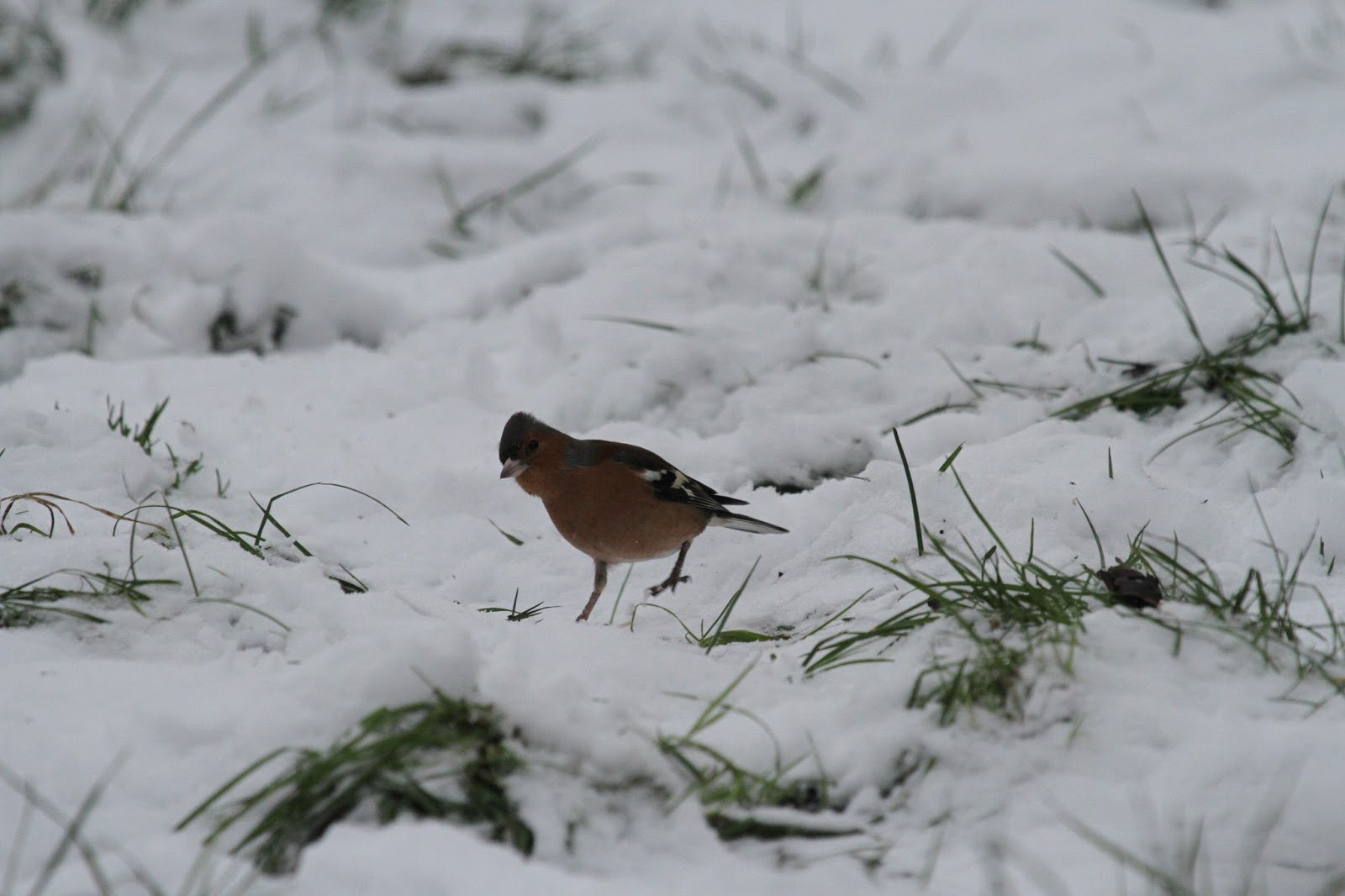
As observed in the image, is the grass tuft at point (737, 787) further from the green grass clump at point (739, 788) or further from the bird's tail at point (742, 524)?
the bird's tail at point (742, 524)

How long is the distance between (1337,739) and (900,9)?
782 cm

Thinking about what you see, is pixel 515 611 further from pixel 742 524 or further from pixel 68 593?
pixel 68 593

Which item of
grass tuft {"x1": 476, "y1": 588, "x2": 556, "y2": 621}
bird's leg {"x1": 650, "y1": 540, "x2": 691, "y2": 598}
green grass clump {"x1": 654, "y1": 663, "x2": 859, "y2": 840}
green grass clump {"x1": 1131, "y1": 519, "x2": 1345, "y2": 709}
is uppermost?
green grass clump {"x1": 1131, "y1": 519, "x2": 1345, "y2": 709}

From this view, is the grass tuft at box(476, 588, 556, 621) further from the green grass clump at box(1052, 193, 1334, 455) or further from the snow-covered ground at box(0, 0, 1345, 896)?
the green grass clump at box(1052, 193, 1334, 455)

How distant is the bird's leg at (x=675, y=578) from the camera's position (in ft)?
11.5

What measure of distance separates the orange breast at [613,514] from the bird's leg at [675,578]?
2.3 inches

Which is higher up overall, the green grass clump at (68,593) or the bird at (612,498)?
the green grass clump at (68,593)

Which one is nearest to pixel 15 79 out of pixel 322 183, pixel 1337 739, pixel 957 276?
pixel 322 183

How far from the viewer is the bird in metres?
3.53

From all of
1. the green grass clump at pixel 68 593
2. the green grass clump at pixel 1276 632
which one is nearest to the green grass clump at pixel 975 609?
the green grass clump at pixel 1276 632

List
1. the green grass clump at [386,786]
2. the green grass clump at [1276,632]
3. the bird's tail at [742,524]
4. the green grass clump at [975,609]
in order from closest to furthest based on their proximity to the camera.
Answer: the green grass clump at [386,786], the green grass clump at [1276,632], the green grass clump at [975,609], the bird's tail at [742,524]

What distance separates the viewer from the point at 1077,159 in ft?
19.1

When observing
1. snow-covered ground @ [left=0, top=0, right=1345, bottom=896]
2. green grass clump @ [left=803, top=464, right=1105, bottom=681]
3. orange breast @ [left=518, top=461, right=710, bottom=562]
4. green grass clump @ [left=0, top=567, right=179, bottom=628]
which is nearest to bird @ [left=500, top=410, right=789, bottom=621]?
orange breast @ [left=518, top=461, right=710, bottom=562]

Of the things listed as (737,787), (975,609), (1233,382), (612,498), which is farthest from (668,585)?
(1233,382)
